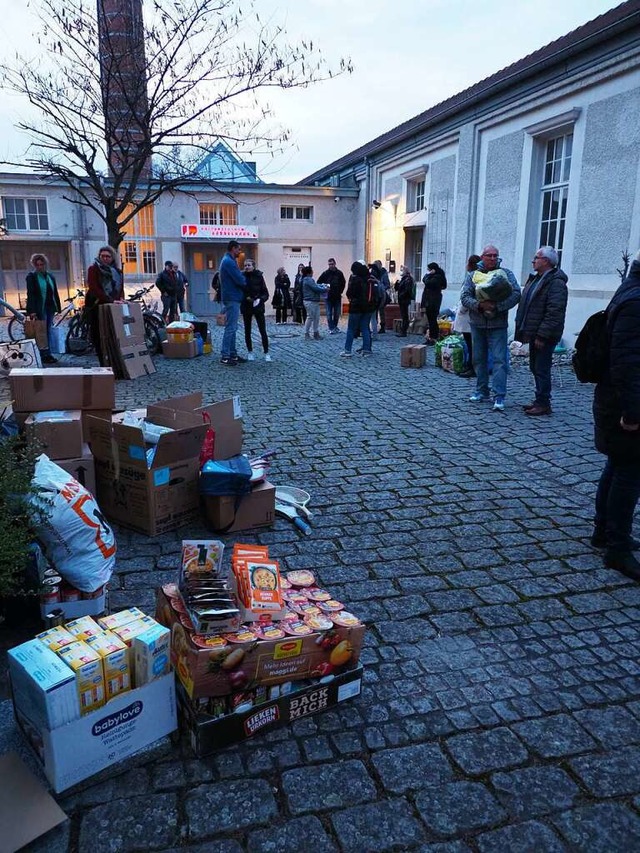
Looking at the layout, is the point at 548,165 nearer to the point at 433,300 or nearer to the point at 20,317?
the point at 433,300

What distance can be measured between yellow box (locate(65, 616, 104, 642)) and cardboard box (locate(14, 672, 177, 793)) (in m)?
0.26

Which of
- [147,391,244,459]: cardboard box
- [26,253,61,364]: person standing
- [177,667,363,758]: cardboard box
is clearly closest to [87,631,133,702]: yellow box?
[177,667,363,758]: cardboard box

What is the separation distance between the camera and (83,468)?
4117 mm

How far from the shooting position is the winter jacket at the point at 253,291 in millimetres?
11047

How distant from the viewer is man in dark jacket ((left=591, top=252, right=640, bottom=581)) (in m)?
3.31

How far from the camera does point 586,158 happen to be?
468 inches

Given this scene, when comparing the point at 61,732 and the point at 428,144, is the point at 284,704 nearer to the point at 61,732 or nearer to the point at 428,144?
the point at 61,732

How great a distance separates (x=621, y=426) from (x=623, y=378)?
29cm

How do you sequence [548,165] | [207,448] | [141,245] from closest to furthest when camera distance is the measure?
[207,448] → [548,165] → [141,245]

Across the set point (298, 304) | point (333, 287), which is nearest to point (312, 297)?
point (333, 287)

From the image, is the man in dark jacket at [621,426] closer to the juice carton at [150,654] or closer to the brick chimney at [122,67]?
the juice carton at [150,654]

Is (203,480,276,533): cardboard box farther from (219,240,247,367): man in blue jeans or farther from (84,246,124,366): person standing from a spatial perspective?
(219,240,247,367): man in blue jeans

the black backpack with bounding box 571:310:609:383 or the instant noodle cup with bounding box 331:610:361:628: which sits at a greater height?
the black backpack with bounding box 571:310:609:383

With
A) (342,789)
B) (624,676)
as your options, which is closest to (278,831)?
(342,789)
